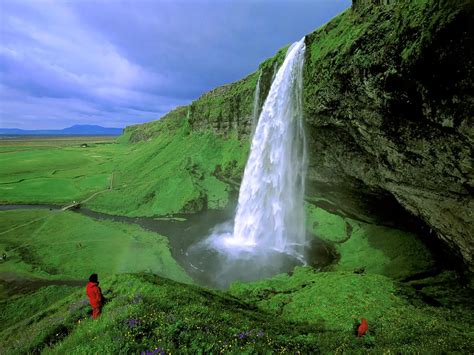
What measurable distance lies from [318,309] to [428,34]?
15042mm

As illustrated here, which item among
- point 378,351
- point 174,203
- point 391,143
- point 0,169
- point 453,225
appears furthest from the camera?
point 0,169

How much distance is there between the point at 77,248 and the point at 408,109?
3224cm

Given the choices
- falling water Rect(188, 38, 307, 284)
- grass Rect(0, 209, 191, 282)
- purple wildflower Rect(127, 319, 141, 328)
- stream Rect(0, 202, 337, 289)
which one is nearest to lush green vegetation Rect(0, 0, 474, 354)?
purple wildflower Rect(127, 319, 141, 328)

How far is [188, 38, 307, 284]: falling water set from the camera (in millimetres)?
28484

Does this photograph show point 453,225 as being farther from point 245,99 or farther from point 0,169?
point 0,169

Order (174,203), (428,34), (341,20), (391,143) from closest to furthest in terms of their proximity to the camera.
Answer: (428,34), (391,143), (341,20), (174,203)

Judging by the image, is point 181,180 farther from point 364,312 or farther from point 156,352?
point 156,352

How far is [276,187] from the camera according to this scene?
104 ft

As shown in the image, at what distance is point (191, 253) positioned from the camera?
27.6m

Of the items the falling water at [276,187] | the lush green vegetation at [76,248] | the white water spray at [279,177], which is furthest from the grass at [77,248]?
the white water spray at [279,177]

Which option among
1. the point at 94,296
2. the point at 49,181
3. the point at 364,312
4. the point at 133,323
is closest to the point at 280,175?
the point at 364,312

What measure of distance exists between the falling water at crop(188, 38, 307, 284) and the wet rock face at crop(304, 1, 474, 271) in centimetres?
400

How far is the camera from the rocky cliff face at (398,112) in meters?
13.4

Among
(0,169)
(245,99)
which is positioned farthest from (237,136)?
(0,169)
